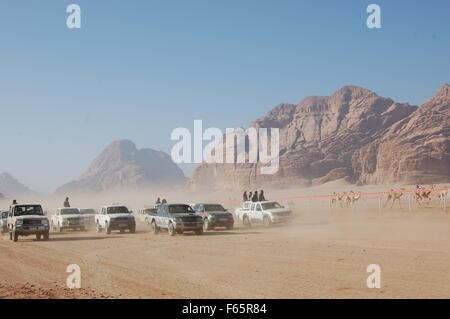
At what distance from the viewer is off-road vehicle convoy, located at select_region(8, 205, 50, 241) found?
2564 centimetres

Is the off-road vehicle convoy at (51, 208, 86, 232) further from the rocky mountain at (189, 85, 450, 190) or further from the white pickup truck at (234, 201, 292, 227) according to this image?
the rocky mountain at (189, 85, 450, 190)

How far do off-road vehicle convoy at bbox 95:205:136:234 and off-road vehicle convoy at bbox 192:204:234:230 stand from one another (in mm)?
3967

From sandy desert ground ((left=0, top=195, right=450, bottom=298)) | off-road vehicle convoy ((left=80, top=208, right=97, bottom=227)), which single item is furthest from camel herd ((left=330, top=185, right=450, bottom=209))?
off-road vehicle convoy ((left=80, top=208, right=97, bottom=227))

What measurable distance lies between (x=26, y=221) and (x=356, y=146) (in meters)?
141

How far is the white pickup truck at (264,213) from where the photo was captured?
32250mm

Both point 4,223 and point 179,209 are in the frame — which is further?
point 4,223

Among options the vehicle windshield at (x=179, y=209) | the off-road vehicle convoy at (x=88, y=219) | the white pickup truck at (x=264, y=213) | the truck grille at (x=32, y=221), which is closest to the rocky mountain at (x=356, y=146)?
the white pickup truck at (x=264, y=213)

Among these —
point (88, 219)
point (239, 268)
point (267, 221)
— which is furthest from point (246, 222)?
point (239, 268)

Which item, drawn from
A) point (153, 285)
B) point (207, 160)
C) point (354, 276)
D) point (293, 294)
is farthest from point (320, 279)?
point (207, 160)

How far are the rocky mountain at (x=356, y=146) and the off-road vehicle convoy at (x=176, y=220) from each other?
316 ft

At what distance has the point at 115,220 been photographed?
31141 millimetres

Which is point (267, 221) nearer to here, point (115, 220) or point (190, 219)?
point (190, 219)

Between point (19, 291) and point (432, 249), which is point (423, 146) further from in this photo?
point (19, 291)

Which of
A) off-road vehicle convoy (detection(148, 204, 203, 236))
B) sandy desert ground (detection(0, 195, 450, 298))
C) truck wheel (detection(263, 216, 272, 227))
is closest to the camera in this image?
sandy desert ground (detection(0, 195, 450, 298))
